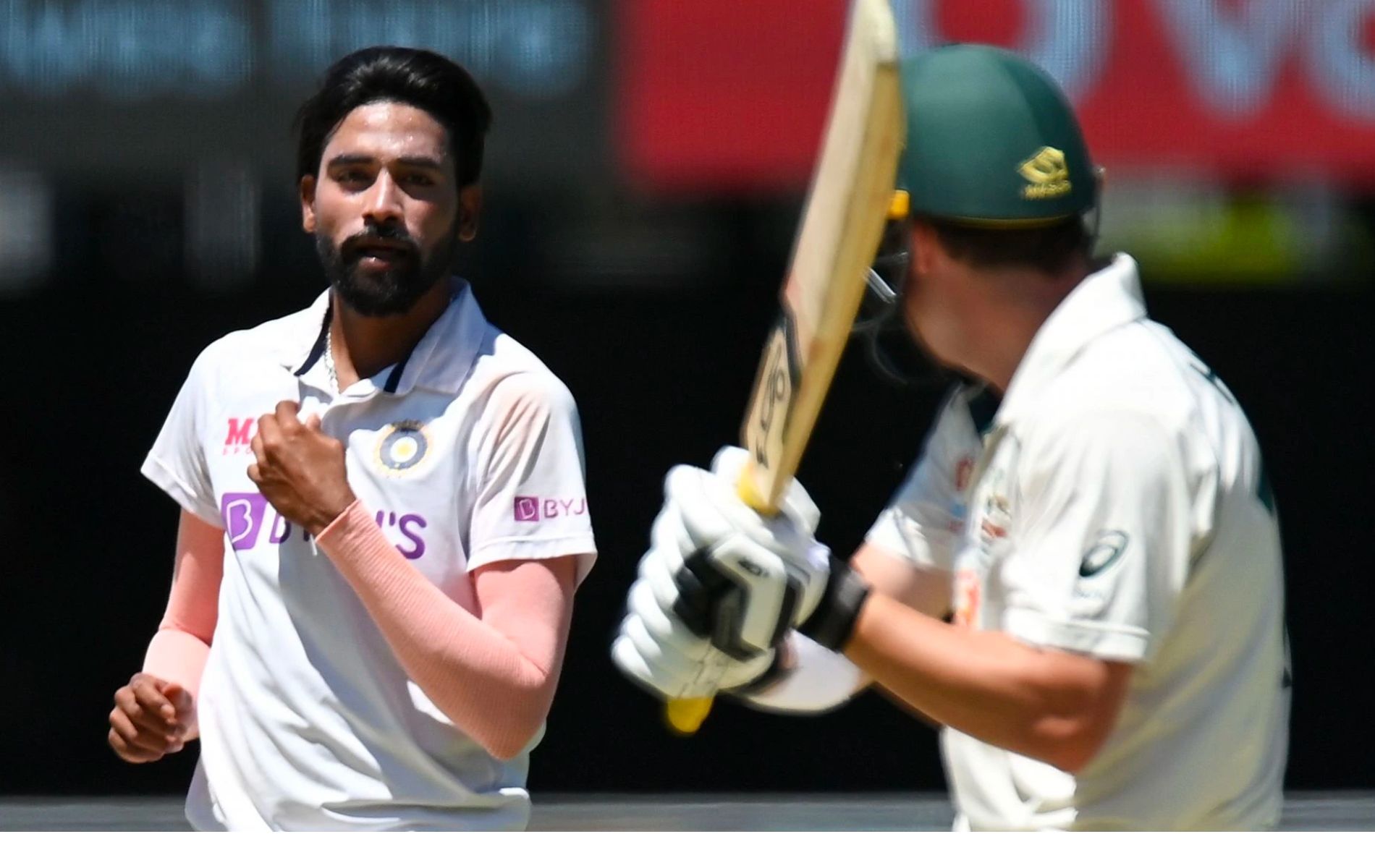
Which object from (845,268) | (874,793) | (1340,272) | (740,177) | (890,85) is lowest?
(874,793)

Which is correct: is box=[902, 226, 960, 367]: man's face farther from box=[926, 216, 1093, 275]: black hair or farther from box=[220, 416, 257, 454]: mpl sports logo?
box=[220, 416, 257, 454]: mpl sports logo

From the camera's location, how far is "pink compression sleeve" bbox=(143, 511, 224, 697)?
2316 millimetres

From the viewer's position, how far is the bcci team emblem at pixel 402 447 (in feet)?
6.99

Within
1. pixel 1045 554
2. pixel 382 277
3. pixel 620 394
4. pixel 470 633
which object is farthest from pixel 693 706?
pixel 620 394

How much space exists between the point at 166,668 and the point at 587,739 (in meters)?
3.03

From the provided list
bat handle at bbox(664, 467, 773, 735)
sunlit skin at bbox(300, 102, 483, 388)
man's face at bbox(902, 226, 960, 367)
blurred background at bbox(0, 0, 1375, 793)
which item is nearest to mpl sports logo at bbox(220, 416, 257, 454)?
sunlit skin at bbox(300, 102, 483, 388)

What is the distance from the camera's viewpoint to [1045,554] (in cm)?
167

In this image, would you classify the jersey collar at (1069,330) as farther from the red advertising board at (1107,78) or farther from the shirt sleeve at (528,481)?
the red advertising board at (1107,78)

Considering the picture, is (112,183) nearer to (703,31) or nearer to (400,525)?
(703,31)

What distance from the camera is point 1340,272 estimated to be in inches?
203

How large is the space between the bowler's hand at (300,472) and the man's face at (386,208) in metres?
0.20

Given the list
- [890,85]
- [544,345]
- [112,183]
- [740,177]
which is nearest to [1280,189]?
[740,177]

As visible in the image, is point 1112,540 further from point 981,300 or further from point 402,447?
point 402,447

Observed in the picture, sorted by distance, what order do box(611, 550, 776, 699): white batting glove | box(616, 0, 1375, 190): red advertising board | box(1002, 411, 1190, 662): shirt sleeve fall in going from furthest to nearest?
box(616, 0, 1375, 190): red advertising board
box(611, 550, 776, 699): white batting glove
box(1002, 411, 1190, 662): shirt sleeve
